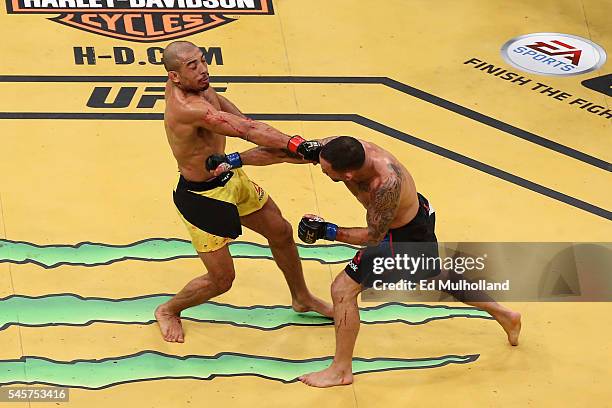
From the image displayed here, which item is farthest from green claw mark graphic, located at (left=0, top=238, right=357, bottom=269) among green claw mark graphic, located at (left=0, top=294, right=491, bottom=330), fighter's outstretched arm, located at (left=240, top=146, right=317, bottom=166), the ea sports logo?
the ea sports logo

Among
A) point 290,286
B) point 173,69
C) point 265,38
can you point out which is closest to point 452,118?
point 265,38

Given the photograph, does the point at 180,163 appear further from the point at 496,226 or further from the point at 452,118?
the point at 452,118

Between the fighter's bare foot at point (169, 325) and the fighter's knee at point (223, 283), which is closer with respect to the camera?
the fighter's knee at point (223, 283)

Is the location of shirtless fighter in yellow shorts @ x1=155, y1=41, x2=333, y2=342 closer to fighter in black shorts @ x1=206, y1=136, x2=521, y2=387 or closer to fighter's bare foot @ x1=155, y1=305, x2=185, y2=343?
fighter's bare foot @ x1=155, y1=305, x2=185, y2=343

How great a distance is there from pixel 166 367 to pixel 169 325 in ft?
1.22

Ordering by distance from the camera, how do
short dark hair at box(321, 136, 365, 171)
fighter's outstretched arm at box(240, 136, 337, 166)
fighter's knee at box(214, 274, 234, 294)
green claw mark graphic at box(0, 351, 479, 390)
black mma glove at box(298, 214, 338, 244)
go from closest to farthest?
short dark hair at box(321, 136, 365, 171), black mma glove at box(298, 214, 338, 244), fighter's outstretched arm at box(240, 136, 337, 166), green claw mark graphic at box(0, 351, 479, 390), fighter's knee at box(214, 274, 234, 294)

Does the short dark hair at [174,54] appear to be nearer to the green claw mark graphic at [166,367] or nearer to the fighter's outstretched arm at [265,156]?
the fighter's outstretched arm at [265,156]

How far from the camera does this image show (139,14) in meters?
11.5

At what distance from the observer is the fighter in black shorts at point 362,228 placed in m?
7.11

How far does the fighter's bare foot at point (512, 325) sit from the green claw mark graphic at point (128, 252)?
1.42 meters

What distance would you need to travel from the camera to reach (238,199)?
7703mm

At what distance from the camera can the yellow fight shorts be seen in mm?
7613

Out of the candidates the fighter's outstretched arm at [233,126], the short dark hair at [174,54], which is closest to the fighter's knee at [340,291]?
the fighter's outstretched arm at [233,126]

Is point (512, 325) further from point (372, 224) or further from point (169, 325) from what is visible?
point (169, 325)
